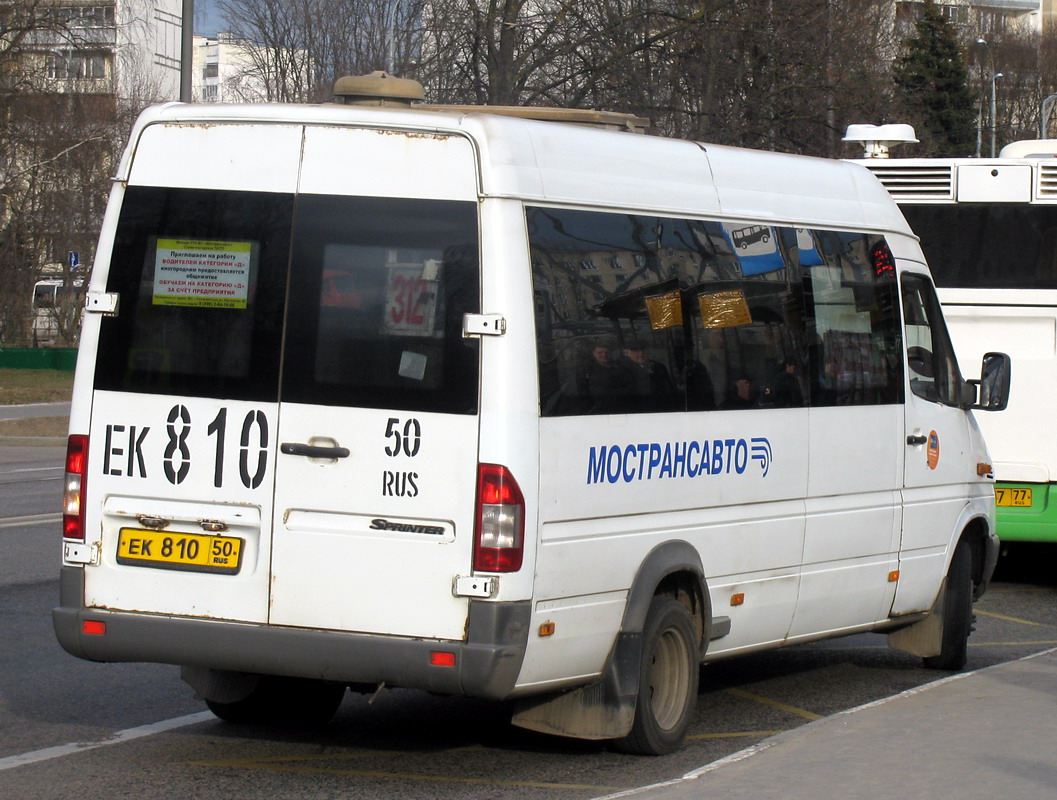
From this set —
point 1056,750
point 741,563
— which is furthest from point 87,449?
point 1056,750

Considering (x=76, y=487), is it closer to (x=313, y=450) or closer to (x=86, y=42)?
(x=313, y=450)

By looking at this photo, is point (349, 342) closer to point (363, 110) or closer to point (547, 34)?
point (363, 110)

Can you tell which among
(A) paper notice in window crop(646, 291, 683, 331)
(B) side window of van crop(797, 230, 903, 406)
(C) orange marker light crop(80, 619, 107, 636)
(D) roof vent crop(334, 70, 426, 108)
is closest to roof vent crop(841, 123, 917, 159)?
(B) side window of van crop(797, 230, 903, 406)

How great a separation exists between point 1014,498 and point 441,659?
Result: 24.4ft

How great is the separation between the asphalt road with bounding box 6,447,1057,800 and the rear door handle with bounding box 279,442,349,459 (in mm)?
1272

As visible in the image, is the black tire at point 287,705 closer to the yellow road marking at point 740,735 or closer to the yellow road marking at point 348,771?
the yellow road marking at point 348,771

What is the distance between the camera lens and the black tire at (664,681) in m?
6.61

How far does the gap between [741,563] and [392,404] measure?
2.01 meters

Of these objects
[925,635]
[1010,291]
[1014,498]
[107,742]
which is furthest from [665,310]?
[1014,498]

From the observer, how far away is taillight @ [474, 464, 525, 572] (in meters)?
5.83

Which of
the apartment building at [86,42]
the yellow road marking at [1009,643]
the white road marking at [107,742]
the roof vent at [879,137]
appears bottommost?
the white road marking at [107,742]

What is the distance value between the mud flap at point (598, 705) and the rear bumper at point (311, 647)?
609mm

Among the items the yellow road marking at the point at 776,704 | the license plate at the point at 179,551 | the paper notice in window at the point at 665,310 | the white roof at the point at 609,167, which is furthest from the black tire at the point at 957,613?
the license plate at the point at 179,551

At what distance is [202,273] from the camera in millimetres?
6328
